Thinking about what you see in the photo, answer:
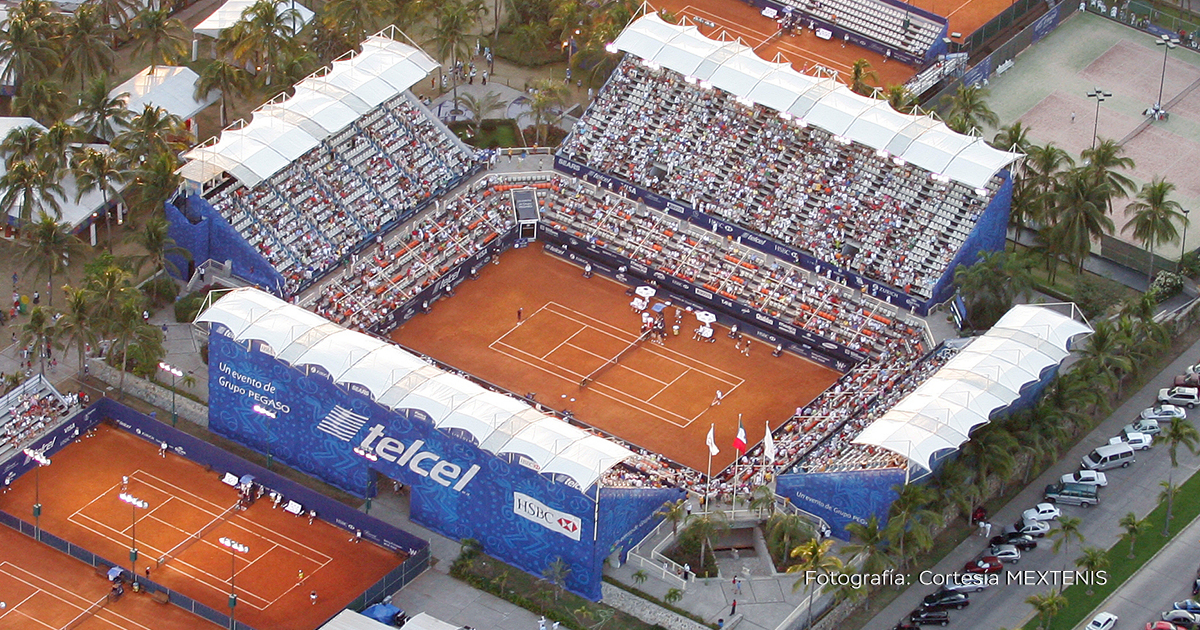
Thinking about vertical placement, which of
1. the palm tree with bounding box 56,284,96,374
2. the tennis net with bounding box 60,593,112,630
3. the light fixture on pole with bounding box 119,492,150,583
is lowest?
the tennis net with bounding box 60,593,112,630

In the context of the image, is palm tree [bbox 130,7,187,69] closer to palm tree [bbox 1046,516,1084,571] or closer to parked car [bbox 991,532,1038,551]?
parked car [bbox 991,532,1038,551]

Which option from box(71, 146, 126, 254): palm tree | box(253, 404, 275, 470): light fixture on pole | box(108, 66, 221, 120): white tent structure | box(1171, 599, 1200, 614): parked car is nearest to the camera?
box(1171, 599, 1200, 614): parked car

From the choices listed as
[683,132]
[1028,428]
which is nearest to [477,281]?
[683,132]

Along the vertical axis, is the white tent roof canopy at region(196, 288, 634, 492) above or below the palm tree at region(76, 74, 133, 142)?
below

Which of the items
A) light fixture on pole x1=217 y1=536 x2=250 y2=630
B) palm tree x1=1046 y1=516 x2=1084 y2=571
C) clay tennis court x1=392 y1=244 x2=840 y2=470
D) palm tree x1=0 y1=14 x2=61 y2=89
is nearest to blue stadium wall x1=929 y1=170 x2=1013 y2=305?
clay tennis court x1=392 y1=244 x2=840 y2=470

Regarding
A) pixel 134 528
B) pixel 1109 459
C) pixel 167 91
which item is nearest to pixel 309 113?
pixel 167 91

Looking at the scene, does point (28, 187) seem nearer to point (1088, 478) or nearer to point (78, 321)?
point (78, 321)

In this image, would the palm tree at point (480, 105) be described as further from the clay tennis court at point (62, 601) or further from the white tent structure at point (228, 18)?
the clay tennis court at point (62, 601)
